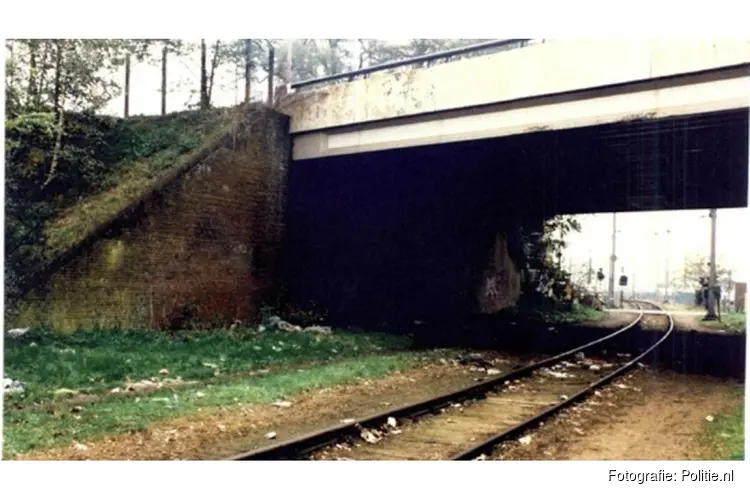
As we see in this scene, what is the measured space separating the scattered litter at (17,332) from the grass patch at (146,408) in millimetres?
2926

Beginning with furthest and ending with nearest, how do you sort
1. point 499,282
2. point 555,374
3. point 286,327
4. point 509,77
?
point 499,282, point 286,327, point 555,374, point 509,77

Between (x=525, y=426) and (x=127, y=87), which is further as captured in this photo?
(x=127, y=87)

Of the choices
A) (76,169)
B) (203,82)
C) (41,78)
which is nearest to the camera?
(41,78)

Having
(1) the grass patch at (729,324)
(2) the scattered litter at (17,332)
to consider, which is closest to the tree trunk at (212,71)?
(2) the scattered litter at (17,332)

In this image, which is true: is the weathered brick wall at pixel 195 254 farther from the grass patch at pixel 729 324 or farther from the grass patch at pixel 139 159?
the grass patch at pixel 729 324

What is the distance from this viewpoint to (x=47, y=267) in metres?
10.5

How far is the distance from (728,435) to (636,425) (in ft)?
3.35

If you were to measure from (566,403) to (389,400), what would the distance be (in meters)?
2.44

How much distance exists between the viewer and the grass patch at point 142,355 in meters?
8.70

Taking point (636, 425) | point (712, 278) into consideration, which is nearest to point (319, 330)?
point (636, 425)

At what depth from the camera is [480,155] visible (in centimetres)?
1518

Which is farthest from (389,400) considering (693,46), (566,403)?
(693,46)

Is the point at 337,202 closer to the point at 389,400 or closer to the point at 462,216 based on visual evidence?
the point at 462,216

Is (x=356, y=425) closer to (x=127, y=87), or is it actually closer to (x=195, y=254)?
(x=195, y=254)
